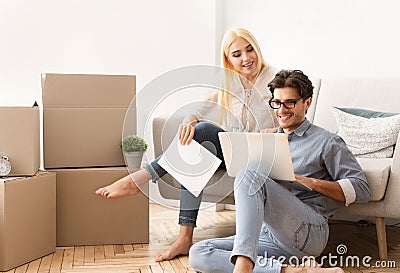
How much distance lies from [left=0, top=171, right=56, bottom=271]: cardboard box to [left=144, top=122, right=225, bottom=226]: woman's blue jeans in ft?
1.55

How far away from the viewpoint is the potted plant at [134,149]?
2607 millimetres

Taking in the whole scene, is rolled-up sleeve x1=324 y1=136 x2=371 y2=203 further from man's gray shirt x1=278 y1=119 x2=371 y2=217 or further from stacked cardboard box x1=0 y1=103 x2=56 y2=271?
stacked cardboard box x1=0 y1=103 x2=56 y2=271

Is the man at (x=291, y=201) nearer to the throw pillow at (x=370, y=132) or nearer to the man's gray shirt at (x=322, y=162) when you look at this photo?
the man's gray shirt at (x=322, y=162)

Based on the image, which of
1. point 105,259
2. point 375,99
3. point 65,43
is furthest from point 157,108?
point 65,43

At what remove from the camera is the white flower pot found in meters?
2.68

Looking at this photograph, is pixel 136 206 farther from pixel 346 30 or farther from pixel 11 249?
pixel 346 30

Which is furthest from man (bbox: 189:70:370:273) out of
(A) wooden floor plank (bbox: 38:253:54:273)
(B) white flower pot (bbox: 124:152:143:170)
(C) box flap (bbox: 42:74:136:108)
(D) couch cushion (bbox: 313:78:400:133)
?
(C) box flap (bbox: 42:74:136:108)

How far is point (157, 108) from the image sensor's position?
235cm

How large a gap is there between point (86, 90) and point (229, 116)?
34.1 inches

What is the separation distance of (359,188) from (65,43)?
7.65 feet

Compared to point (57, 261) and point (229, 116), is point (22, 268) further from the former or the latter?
point (229, 116)

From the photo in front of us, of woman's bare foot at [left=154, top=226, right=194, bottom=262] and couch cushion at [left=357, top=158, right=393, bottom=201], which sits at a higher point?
couch cushion at [left=357, top=158, right=393, bottom=201]

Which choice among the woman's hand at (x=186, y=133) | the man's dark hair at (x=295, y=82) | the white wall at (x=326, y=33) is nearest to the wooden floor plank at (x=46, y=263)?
the woman's hand at (x=186, y=133)

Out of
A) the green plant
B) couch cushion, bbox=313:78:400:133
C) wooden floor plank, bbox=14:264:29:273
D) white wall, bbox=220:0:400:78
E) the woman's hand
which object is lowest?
wooden floor plank, bbox=14:264:29:273
